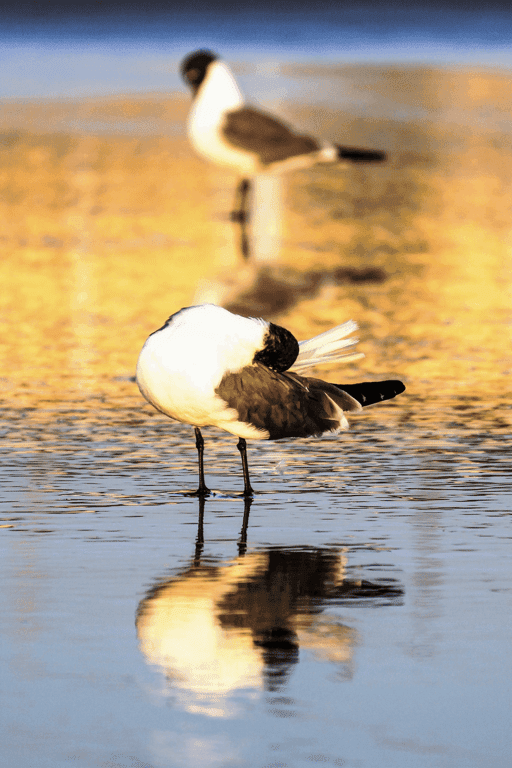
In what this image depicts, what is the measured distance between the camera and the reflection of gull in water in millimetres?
4594

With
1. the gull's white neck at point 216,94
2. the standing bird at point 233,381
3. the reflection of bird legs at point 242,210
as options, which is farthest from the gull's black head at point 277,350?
the gull's white neck at point 216,94

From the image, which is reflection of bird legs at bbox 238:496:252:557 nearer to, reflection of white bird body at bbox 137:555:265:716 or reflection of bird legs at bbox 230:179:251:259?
reflection of white bird body at bbox 137:555:265:716

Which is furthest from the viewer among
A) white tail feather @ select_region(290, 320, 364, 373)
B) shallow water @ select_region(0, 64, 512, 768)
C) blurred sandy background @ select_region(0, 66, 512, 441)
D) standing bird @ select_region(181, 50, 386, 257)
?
standing bird @ select_region(181, 50, 386, 257)

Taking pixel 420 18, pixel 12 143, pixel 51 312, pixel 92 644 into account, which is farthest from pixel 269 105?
pixel 420 18

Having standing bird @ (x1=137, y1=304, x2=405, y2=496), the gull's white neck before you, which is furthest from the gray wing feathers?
standing bird @ (x1=137, y1=304, x2=405, y2=496)

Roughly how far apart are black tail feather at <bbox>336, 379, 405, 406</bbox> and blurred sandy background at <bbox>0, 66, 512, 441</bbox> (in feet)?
3.25

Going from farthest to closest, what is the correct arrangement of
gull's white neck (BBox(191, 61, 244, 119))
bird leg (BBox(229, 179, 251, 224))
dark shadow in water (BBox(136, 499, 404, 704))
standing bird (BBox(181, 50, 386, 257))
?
gull's white neck (BBox(191, 61, 244, 119)) → standing bird (BBox(181, 50, 386, 257)) → bird leg (BBox(229, 179, 251, 224)) → dark shadow in water (BBox(136, 499, 404, 704))

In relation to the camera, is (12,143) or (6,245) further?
(12,143)

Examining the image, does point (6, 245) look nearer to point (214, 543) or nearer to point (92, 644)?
point (214, 543)

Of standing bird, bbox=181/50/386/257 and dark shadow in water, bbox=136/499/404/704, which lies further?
standing bird, bbox=181/50/386/257

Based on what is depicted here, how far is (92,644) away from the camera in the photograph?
4.88 m

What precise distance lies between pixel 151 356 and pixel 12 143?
784 inches

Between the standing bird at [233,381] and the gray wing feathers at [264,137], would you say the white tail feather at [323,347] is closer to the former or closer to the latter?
the standing bird at [233,381]

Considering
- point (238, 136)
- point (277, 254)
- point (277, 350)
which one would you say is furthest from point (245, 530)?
point (238, 136)
